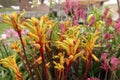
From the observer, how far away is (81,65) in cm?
222

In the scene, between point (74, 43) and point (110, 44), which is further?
point (110, 44)

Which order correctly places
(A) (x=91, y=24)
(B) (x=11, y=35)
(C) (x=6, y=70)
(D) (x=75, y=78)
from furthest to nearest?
(B) (x=11, y=35) < (A) (x=91, y=24) < (C) (x=6, y=70) < (D) (x=75, y=78)

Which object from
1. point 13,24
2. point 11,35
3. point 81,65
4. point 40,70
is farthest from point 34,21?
point 11,35

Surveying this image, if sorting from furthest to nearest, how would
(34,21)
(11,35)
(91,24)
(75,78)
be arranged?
(11,35) < (91,24) < (75,78) < (34,21)

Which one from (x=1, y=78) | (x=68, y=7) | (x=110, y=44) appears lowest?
(x=1, y=78)

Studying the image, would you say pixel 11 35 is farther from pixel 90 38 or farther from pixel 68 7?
pixel 90 38

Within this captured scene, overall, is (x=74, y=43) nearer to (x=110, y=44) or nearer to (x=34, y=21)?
(x=34, y=21)

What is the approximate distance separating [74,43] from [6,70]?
0.69 m

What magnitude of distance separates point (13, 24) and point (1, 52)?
0.67 meters

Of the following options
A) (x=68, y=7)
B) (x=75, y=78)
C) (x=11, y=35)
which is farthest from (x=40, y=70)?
(x=11, y=35)

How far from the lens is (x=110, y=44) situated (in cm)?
229

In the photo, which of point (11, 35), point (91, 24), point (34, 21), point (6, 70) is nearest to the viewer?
point (34, 21)

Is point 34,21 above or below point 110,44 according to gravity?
above

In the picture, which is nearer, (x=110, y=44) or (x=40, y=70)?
(x=40, y=70)
